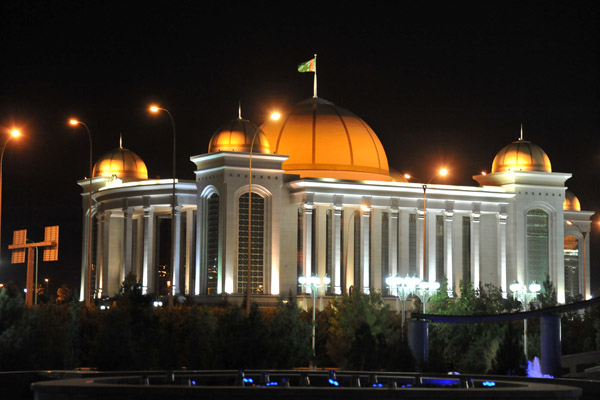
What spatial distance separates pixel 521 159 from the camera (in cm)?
8806

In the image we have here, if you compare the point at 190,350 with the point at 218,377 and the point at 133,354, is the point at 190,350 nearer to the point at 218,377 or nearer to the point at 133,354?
the point at 133,354

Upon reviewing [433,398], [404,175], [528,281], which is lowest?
[433,398]

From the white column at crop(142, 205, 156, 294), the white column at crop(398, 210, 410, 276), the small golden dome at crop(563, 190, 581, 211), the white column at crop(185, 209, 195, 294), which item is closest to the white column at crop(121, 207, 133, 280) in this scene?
the white column at crop(142, 205, 156, 294)

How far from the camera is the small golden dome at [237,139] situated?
7794 centimetres

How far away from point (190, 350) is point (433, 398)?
19.0 meters

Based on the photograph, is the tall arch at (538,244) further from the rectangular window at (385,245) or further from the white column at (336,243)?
the white column at (336,243)

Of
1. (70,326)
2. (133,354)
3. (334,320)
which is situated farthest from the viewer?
(334,320)

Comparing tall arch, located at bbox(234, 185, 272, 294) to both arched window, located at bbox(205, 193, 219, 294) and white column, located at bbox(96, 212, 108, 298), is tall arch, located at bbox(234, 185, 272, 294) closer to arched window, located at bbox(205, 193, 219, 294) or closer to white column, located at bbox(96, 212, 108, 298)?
arched window, located at bbox(205, 193, 219, 294)

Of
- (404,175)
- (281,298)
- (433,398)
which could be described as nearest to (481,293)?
(281,298)

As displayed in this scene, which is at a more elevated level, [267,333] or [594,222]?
[594,222]

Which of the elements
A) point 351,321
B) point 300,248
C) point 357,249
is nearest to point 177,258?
point 300,248

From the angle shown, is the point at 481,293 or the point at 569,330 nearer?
the point at 569,330

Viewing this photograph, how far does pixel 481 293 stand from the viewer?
7125 cm

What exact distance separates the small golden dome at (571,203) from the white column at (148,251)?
36.0m
